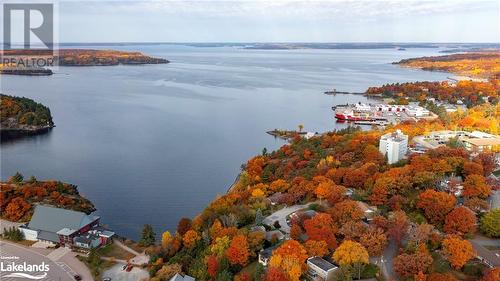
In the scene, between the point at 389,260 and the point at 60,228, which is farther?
the point at 60,228

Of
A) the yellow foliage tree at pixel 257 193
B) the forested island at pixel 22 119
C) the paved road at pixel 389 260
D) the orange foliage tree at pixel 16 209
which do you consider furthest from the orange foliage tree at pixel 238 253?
the forested island at pixel 22 119

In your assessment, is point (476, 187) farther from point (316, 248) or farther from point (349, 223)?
point (316, 248)

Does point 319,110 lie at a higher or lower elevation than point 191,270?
higher

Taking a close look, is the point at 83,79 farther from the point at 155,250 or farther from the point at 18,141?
the point at 155,250

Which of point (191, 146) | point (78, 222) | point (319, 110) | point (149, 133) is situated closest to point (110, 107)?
point (149, 133)

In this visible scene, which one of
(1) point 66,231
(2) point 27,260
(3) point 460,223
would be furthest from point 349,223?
(2) point 27,260

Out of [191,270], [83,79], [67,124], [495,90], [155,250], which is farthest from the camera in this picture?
[83,79]

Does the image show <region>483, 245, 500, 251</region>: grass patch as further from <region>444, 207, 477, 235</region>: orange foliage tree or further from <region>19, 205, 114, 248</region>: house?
<region>19, 205, 114, 248</region>: house

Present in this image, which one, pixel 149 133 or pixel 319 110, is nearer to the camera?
pixel 149 133
